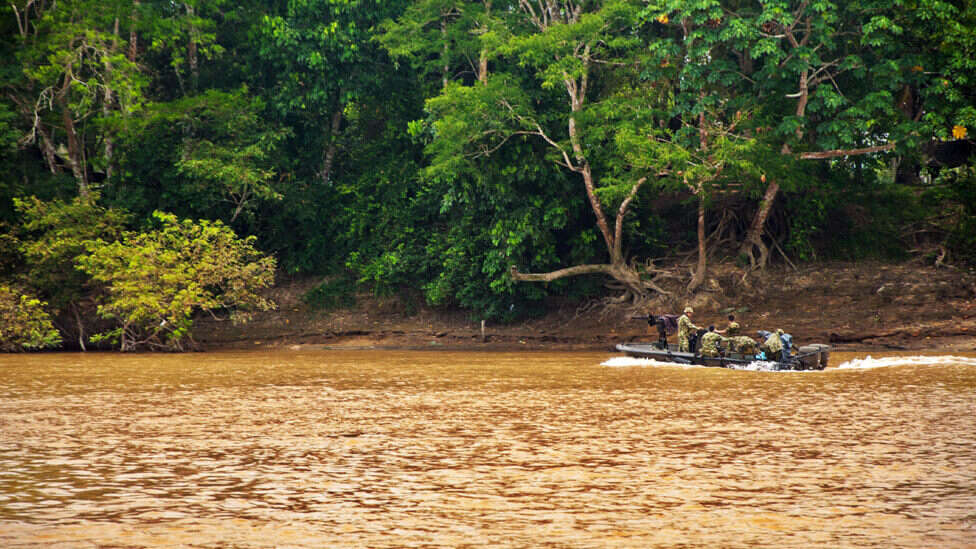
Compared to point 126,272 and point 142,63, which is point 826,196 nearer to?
point 126,272

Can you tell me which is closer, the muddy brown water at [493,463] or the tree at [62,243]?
the muddy brown water at [493,463]

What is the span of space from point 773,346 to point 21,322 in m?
19.7

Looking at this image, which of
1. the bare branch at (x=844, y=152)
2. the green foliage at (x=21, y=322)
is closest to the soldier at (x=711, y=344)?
the bare branch at (x=844, y=152)

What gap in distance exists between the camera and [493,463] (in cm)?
1021

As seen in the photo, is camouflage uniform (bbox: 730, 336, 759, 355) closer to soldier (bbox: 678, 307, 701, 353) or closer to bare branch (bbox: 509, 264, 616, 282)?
soldier (bbox: 678, 307, 701, 353)

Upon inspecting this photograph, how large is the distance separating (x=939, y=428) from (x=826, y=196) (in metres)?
20.5

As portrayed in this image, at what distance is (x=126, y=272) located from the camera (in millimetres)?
28031

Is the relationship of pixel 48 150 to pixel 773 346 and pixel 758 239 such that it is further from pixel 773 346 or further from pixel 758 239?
pixel 773 346

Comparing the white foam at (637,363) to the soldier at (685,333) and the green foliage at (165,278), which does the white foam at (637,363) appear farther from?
the green foliage at (165,278)

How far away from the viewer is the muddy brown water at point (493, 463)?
7.46 m

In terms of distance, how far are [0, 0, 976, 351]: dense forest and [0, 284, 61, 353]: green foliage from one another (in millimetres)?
79

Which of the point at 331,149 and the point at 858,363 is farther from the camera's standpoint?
the point at 331,149

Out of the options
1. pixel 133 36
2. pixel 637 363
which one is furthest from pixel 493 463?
pixel 133 36

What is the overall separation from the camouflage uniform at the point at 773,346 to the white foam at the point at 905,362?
147 centimetres
